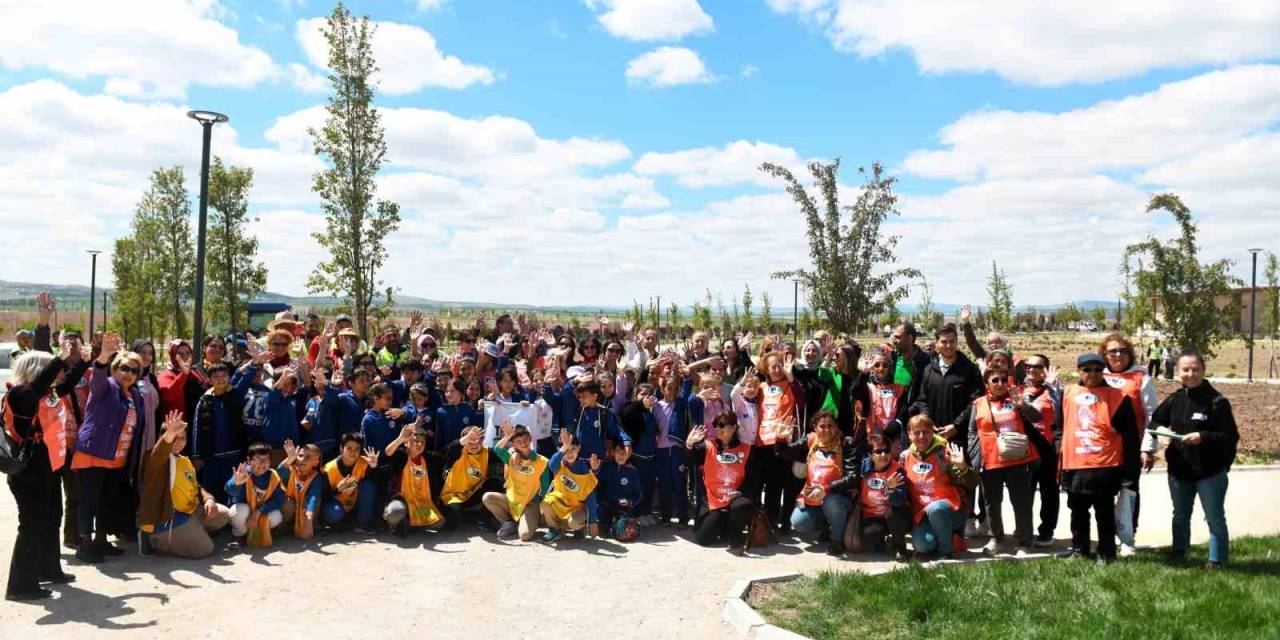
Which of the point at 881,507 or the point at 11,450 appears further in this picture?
the point at 881,507

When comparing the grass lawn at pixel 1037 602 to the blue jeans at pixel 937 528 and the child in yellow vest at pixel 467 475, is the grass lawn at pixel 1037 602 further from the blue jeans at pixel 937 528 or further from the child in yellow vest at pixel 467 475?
the child in yellow vest at pixel 467 475

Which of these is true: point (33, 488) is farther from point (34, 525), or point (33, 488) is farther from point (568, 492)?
point (568, 492)

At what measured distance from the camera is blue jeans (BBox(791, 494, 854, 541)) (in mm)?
7242

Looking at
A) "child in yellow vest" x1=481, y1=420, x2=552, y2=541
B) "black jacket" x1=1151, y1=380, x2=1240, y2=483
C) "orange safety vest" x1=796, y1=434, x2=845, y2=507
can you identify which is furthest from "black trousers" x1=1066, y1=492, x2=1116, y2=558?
"child in yellow vest" x1=481, y1=420, x2=552, y2=541

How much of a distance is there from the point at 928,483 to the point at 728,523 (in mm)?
1788

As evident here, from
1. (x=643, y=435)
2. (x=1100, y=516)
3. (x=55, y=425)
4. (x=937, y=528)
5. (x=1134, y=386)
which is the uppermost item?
(x=1134, y=386)

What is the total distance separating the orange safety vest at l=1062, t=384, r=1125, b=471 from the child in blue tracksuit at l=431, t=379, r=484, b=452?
18.0 feet

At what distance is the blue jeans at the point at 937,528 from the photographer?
273 inches

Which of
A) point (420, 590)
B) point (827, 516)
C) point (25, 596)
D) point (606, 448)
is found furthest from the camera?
point (606, 448)

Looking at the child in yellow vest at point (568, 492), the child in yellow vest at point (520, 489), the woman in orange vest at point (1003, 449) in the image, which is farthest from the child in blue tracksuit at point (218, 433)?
the woman in orange vest at point (1003, 449)

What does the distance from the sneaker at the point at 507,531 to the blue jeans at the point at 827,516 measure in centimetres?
262

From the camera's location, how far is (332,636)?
5270 millimetres

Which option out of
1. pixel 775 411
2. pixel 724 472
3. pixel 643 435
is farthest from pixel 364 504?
pixel 775 411

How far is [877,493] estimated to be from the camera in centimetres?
719
